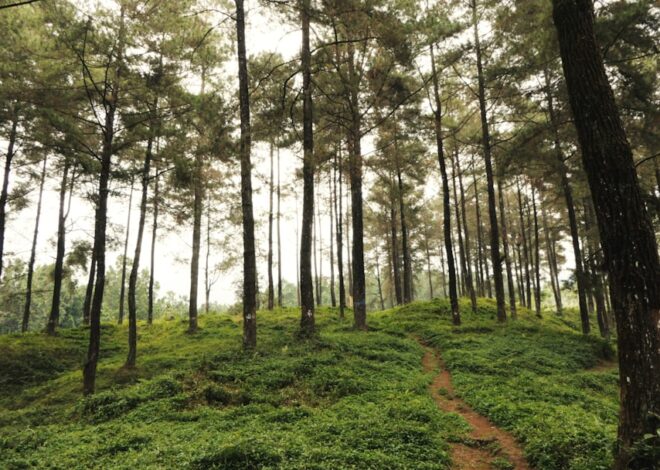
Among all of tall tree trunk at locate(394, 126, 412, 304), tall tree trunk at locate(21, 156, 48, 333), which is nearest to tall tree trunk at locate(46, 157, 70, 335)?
tall tree trunk at locate(21, 156, 48, 333)

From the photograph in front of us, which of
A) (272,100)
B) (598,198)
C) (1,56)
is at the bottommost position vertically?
(598,198)

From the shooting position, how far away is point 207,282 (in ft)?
107

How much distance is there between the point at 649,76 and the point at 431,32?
309 inches

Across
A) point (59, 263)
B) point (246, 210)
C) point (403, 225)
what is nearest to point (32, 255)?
point (59, 263)

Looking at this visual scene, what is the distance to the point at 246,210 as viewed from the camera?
1240 centimetres

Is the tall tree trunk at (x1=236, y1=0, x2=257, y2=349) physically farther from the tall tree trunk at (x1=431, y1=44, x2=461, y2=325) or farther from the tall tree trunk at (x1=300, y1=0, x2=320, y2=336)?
the tall tree trunk at (x1=431, y1=44, x2=461, y2=325)

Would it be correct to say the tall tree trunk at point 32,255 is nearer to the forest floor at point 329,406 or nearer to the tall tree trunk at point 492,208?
the forest floor at point 329,406

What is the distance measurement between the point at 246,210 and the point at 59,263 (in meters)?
14.0

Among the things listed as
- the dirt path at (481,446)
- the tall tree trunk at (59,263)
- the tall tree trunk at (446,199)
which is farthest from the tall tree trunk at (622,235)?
the tall tree trunk at (59,263)

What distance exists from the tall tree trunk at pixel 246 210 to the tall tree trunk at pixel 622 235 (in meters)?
9.11

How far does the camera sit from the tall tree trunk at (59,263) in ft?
62.5

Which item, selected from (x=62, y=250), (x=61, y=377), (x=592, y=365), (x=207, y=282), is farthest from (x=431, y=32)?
(x=207, y=282)

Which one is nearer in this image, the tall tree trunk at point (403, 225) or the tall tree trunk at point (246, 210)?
the tall tree trunk at point (246, 210)

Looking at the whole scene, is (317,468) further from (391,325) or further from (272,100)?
(391,325)
